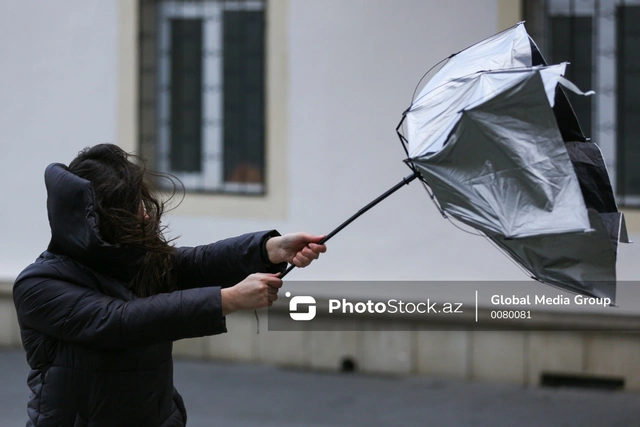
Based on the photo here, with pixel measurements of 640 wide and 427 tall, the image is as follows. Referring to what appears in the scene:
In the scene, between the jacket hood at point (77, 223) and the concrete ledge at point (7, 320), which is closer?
the jacket hood at point (77, 223)

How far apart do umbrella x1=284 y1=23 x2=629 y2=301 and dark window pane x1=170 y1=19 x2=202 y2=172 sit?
5.33 metres

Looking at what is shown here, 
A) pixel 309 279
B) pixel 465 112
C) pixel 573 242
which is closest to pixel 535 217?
pixel 573 242

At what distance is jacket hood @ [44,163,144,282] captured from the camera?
2547 millimetres

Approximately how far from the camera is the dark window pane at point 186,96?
7914 millimetres

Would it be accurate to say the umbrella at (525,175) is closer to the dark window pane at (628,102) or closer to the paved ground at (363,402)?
the paved ground at (363,402)

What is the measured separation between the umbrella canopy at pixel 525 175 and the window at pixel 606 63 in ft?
13.9

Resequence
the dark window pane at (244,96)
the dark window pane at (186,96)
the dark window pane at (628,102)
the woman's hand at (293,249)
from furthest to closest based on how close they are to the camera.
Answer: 1. the dark window pane at (186,96)
2. the dark window pane at (244,96)
3. the dark window pane at (628,102)
4. the woman's hand at (293,249)

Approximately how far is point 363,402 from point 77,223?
174 inches

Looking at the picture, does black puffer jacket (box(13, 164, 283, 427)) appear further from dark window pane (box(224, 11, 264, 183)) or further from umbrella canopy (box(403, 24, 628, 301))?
dark window pane (box(224, 11, 264, 183))

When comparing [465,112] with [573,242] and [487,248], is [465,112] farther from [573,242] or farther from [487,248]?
[487,248]

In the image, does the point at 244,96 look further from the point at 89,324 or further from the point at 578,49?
the point at 89,324

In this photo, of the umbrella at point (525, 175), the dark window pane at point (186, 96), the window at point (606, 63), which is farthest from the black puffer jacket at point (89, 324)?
the dark window pane at point (186, 96)

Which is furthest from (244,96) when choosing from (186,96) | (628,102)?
(628,102)

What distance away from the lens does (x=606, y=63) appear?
6824 millimetres
